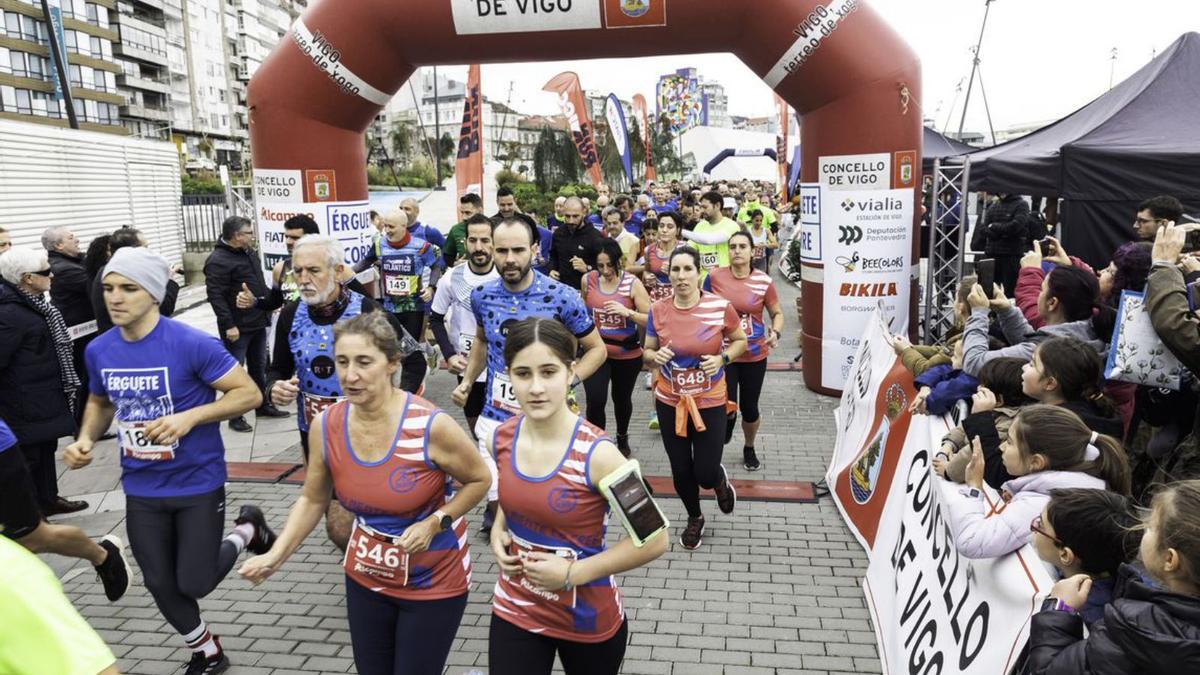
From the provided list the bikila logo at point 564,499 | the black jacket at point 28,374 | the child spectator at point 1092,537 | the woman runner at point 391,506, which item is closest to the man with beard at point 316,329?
the woman runner at point 391,506

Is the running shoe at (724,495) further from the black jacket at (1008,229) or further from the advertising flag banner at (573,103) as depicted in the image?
the advertising flag banner at (573,103)

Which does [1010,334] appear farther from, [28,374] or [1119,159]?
[28,374]

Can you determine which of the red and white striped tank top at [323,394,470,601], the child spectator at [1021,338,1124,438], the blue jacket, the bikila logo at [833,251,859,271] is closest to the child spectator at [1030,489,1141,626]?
the child spectator at [1021,338,1124,438]

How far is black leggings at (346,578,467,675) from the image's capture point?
118 inches

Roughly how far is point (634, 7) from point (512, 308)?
15.2 ft

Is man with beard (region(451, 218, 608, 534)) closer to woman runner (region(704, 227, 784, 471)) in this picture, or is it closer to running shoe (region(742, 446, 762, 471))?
woman runner (region(704, 227, 784, 471))

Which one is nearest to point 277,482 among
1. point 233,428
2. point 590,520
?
point 233,428

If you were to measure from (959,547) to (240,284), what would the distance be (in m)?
6.96

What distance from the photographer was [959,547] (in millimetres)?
3033

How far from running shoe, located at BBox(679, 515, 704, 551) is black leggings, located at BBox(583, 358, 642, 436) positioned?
4.20 feet

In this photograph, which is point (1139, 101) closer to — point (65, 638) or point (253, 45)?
point (65, 638)

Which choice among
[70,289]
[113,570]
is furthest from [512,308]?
[70,289]

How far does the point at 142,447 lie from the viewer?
3.74 metres

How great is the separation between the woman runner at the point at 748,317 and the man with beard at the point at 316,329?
322 cm
